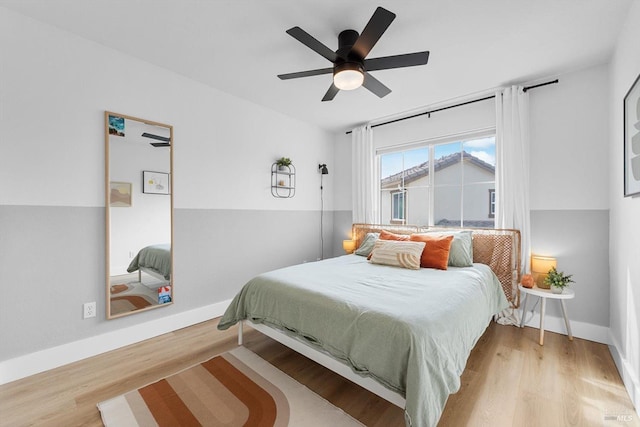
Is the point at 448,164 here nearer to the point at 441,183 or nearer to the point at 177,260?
the point at 441,183

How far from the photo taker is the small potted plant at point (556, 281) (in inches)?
95.5

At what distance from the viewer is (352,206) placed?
14.4 feet

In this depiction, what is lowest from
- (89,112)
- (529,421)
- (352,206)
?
(529,421)

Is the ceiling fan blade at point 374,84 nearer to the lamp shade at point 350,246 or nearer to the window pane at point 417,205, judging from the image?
the window pane at point 417,205

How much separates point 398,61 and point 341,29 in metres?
0.52

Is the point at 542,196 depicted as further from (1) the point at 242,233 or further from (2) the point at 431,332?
(1) the point at 242,233

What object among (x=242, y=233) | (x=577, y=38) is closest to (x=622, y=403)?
(x=577, y=38)

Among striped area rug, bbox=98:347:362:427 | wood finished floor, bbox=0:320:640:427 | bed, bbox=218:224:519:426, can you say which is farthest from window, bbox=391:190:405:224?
striped area rug, bbox=98:347:362:427

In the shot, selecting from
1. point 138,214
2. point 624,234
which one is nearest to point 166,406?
point 138,214

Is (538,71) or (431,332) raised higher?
(538,71)

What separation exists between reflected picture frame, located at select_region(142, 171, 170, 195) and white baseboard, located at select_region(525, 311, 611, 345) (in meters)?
3.96

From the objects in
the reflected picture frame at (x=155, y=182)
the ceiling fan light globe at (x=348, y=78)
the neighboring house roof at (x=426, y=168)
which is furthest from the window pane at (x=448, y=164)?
the reflected picture frame at (x=155, y=182)

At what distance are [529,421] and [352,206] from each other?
3.22 meters

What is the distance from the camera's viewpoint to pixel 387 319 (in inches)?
58.2
